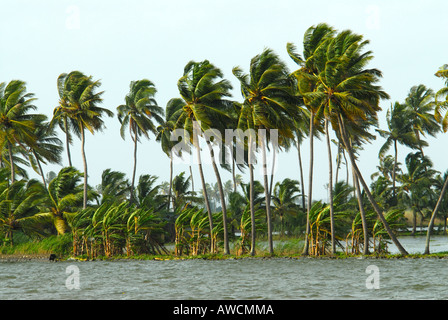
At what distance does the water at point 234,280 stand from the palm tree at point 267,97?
23.0 feet

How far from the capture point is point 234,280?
92.1ft

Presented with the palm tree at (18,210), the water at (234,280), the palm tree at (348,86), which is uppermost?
the palm tree at (348,86)

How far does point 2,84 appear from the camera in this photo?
5241 centimetres

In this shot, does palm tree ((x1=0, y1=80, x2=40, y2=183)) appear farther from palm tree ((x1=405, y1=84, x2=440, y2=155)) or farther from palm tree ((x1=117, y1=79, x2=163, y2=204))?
palm tree ((x1=405, y1=84, x2=440, y2=155))

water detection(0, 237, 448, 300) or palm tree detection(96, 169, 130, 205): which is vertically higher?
palm tree detection(96, 169, 130, 205)

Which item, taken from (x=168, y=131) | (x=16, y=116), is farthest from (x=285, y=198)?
(x=16, y=116)

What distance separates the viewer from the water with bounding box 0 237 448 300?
2366 cm

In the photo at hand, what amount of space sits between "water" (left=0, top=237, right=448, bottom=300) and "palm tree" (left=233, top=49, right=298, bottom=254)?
7.01m

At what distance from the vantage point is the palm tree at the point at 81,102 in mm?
48000

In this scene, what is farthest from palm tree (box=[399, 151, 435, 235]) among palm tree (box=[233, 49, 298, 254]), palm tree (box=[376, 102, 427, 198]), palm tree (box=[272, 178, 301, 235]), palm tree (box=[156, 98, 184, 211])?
palm tree (box=[233, 49, 298, 254])

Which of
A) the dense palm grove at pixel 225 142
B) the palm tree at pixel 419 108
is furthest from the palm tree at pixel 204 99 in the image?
the palm tree at pixel 419 108

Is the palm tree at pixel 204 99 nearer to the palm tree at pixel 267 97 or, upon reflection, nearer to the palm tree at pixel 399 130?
the palm tree at pixel 267 97

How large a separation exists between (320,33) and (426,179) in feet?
150

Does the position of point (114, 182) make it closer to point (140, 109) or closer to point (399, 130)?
point (140, 109)
